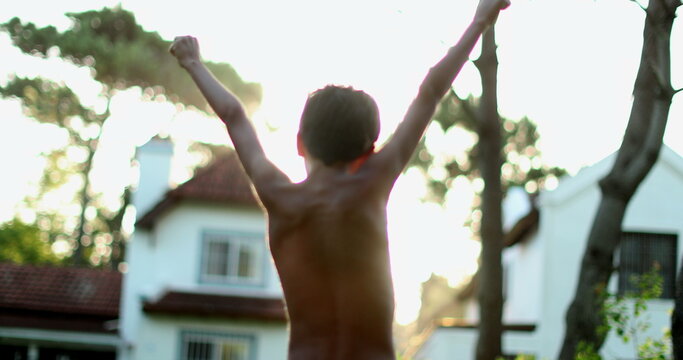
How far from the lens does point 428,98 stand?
2439mm

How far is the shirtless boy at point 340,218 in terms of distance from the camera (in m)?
2.27

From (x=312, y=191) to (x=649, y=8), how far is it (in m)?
6.95

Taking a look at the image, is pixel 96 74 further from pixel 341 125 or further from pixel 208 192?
pixel 341 125

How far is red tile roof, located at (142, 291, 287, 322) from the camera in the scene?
87.3 ft

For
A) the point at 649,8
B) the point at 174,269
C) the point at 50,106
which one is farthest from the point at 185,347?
the point at 649,8

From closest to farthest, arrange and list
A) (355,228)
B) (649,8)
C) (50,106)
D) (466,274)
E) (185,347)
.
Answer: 1. (355,228)
2. (649,8)
3. (185,347)
4. (50,106)
5. (466,274)

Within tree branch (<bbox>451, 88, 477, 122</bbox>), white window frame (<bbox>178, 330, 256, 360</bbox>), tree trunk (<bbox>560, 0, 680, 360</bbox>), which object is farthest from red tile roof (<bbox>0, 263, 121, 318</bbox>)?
tree trunk (<bbox>560, 0, 680, 360</bbox>)

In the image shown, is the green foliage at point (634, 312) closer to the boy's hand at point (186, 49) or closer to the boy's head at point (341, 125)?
the boy's hand at point (186, 49)

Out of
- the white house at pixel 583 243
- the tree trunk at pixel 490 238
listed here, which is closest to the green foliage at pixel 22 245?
the white house at pixel 583 243

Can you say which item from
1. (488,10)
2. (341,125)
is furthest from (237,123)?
(488,10)

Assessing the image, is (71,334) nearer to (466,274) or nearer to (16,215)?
(16,215)

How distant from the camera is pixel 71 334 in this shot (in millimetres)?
29359

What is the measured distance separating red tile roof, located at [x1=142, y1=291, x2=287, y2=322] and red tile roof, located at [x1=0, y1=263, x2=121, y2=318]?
3.78m

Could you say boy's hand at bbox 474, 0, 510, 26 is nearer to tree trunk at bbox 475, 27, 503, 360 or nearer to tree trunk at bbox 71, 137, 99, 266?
tree trunk at bbox 475, 27, 503, 360
